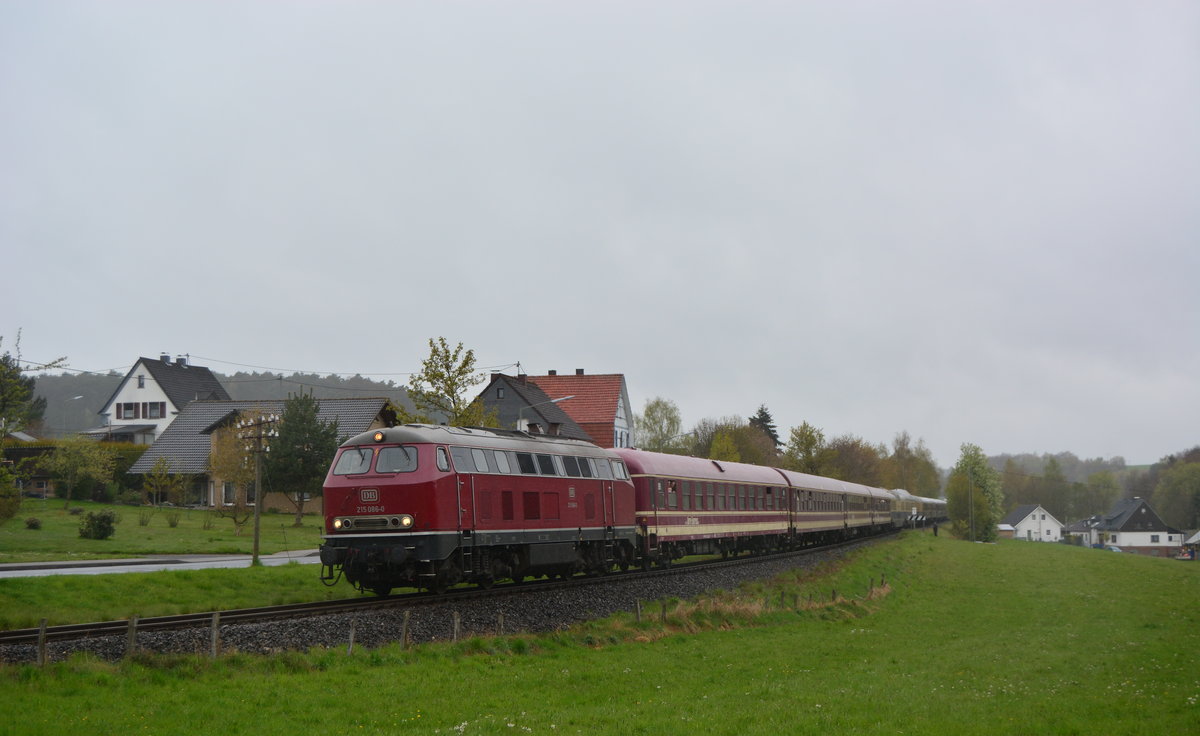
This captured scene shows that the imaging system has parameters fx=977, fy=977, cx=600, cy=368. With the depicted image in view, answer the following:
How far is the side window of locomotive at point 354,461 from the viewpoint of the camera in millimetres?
21141

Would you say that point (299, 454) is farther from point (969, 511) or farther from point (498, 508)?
point (969, 511)

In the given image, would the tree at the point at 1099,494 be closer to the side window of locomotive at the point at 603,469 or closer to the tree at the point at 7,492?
the side window of locomotive at the point at 603,469

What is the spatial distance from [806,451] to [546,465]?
59124 millimetres

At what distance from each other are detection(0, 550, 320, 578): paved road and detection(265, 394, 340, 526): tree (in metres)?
16.9

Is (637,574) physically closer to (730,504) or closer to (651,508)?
(651,508)

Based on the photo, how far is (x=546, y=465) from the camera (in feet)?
82.7

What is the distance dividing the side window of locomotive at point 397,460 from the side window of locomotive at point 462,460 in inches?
36.4

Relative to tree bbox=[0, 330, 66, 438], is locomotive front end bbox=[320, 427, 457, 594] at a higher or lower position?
lower

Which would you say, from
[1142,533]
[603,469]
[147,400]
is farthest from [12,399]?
[1142,533]

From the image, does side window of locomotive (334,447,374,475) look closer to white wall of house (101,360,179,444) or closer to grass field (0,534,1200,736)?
grass field (0,534,1200,736)

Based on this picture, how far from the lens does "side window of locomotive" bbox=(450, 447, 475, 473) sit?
2130 centimetres

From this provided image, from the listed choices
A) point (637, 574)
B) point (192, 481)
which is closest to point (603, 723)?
point (637, 574)

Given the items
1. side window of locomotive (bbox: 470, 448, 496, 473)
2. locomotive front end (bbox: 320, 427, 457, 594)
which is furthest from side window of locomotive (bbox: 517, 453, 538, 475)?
locomotive front end (bbox: 320, 427, 457, 594)

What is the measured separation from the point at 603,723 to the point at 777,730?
7.51ft
